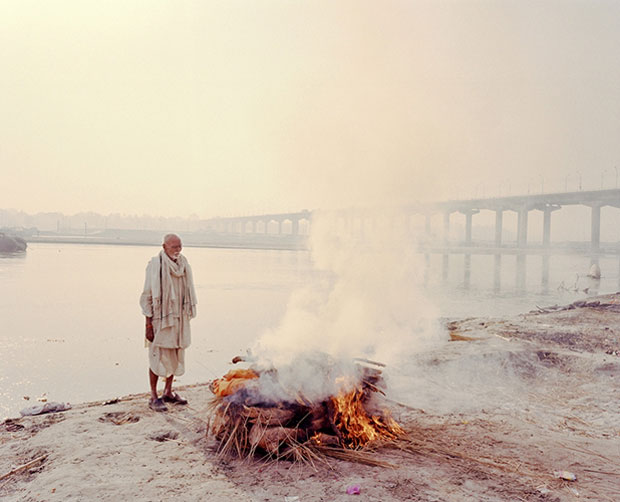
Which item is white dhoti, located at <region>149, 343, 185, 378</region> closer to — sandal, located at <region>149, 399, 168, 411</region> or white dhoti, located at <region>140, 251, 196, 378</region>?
white dhoti, located at <region>140, 251, 196, 378</region>

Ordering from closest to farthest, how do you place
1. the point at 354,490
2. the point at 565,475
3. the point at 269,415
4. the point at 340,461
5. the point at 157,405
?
the point at 354,490 → the point at 565,475 → the point at 340,461 → the point at 269,415 → the point at 157,405

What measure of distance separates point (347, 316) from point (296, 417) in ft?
9.49

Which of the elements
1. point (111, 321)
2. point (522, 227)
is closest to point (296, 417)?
point (111, 321)

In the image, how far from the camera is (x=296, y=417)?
4.00 m

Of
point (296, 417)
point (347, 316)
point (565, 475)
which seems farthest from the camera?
point (347, 316)

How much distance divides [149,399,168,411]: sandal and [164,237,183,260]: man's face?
158 centimetres

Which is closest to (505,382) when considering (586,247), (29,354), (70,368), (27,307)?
(70,368)

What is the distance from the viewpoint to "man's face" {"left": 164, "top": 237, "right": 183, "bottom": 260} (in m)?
5.01

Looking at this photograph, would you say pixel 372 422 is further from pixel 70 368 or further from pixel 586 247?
pixel 586 247

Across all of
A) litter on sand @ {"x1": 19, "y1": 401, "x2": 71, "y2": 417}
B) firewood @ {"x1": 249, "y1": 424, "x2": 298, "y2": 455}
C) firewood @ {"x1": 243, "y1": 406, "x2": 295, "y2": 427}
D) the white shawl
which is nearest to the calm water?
litter on sand @ {"x1": 19, "y1": 401, "x2": 71, "y2": 417}

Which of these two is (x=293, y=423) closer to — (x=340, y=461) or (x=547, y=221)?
(x=340, y=461)

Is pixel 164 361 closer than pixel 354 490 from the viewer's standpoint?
No

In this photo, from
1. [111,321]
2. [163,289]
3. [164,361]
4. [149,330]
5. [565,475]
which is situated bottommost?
[111,321]

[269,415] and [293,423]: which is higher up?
[269,415]
